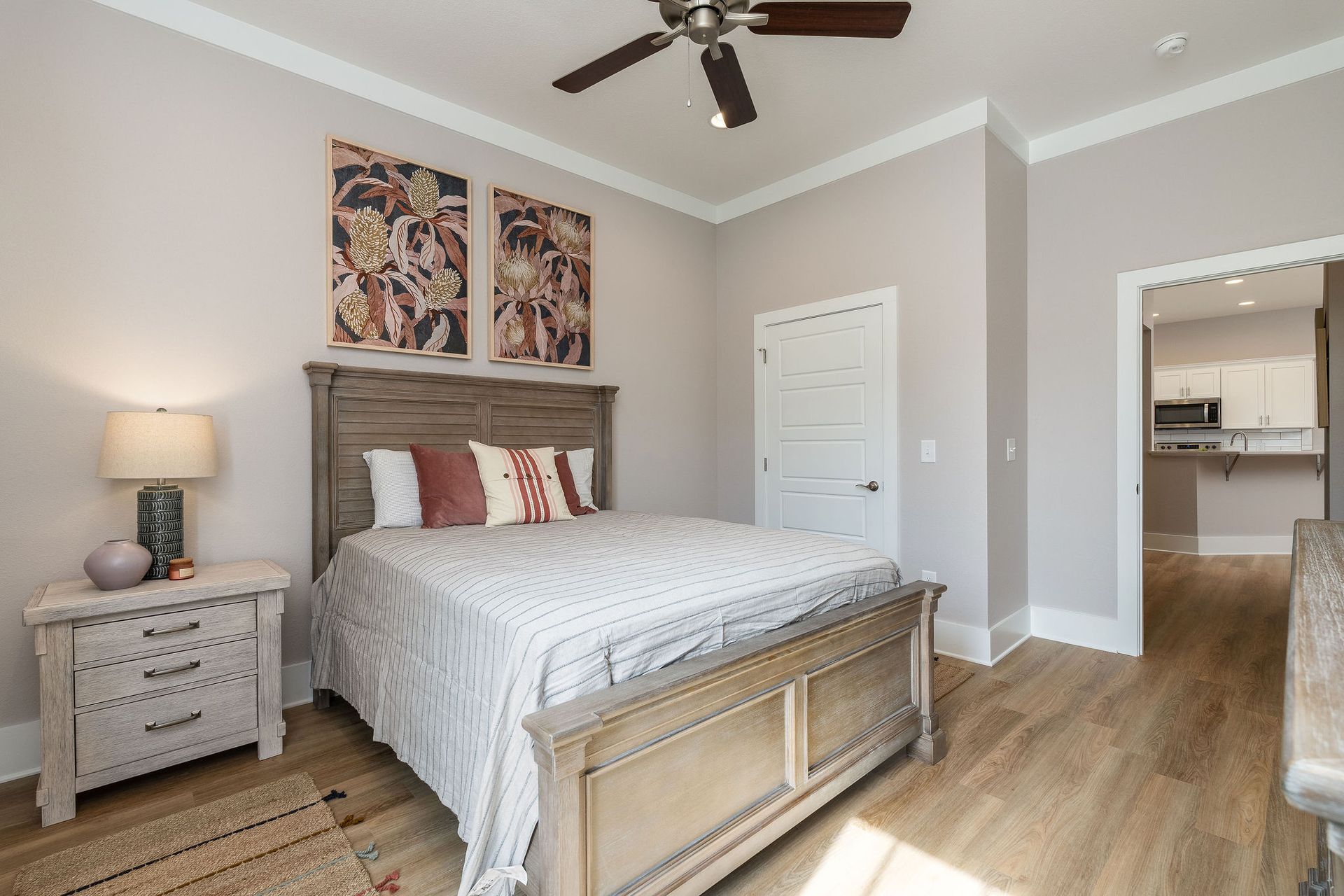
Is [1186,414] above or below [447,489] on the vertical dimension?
above

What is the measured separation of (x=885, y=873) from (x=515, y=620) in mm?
1194

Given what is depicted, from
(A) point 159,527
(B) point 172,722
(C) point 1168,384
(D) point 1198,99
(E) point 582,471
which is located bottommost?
(B) point 172,722

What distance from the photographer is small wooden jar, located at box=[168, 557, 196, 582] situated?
2.23m

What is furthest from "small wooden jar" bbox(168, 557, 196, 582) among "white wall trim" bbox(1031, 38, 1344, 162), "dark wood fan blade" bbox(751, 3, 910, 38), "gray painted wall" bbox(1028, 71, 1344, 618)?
"white wall trim" bbox(1031, 38, 1344, 162)

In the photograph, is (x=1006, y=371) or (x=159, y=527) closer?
(x=159, y=527)

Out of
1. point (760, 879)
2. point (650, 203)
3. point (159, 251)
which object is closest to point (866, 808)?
point (760, 879)

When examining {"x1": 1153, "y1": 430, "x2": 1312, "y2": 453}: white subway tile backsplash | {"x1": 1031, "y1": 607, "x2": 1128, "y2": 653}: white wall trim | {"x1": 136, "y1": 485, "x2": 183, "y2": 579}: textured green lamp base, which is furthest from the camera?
{"x1": 1153, "y1": 430, "x2": 1312, "y2": 453}: white subway tile backsplash

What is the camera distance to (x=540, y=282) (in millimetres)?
3645

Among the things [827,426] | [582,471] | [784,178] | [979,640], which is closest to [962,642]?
[979,640]

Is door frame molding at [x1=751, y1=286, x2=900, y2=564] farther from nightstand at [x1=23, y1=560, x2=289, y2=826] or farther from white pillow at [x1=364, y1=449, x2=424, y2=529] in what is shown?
nightstand at [x1=23, y1=560, x2=289, y2=826]

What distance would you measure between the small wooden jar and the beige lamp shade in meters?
0.30

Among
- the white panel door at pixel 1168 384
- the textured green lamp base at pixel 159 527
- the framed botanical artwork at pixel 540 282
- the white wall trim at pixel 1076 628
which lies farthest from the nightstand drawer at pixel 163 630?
the white panel door at pixel 1168 384

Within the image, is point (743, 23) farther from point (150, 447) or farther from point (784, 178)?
point (150, 447)

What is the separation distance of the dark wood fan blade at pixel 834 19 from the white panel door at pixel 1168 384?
23.8 ft
